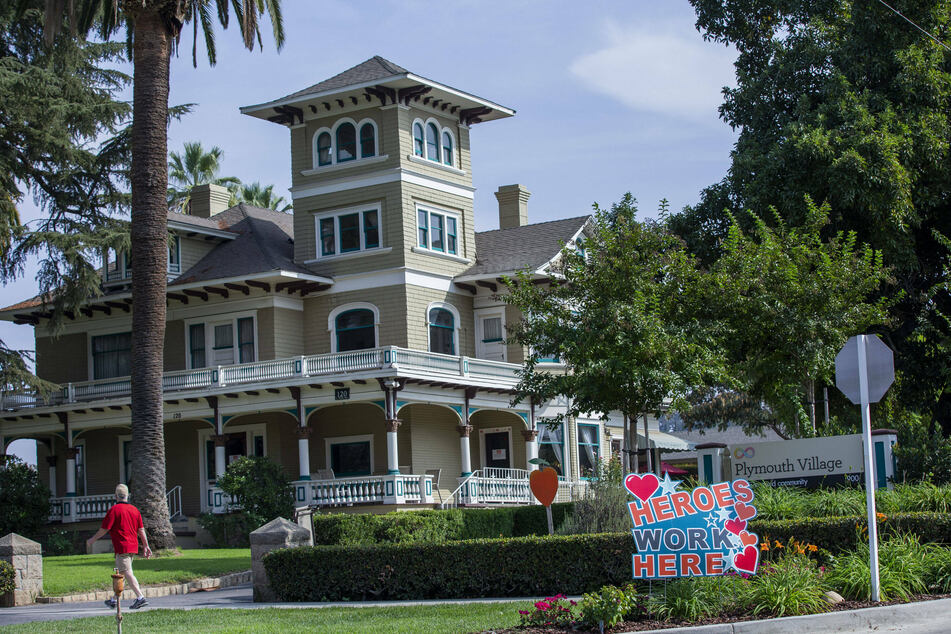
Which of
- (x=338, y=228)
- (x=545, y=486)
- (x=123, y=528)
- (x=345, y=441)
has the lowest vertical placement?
(x=123, y=528)

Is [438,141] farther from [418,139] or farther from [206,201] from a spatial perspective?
[206,201]

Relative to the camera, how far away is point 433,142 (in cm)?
3709

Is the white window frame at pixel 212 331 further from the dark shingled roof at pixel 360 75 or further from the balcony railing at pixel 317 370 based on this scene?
the dark shingled roof at pixel 360 75

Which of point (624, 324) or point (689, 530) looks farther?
point (624, 324)

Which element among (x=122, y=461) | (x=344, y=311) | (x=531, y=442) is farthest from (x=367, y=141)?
(x=122, y=461)

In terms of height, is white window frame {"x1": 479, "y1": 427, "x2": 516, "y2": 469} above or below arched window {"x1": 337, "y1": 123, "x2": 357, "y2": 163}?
below

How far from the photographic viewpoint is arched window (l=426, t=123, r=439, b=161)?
3684 centimetres

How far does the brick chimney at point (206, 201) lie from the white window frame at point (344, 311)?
879 cm

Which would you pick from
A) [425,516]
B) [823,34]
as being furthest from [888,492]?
[823,34]

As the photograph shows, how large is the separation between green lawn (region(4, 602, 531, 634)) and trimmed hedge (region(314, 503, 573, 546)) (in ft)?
21.7

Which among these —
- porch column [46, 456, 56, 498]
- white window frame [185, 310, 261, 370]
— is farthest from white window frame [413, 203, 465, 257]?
porch column [46, 456, 56, 498]

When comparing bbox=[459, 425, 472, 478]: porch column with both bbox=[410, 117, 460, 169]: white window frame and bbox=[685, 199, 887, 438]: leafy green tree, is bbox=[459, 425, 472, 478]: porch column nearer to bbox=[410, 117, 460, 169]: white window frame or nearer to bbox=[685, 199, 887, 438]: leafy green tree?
bbox=[410, 117, 460, 169]: white window frame

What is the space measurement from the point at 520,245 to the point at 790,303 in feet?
49.6

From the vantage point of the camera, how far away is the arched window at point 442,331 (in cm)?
3603
